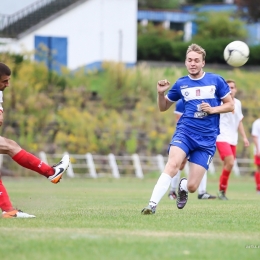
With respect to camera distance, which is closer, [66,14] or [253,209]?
[253,209]

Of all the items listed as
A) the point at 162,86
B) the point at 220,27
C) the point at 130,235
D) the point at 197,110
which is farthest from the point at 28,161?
the point at 220,27

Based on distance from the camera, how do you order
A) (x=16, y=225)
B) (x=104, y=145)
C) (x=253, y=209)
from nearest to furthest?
(x=16, y=225)
(x=253, y=209)
(x=104, y=145)

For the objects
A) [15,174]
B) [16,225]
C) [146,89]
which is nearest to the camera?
[16,225]

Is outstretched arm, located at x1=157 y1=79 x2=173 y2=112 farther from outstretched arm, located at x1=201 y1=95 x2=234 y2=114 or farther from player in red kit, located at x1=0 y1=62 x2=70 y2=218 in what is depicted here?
player in red kit, located at x1=0 y1=62 x2=70 y2=218

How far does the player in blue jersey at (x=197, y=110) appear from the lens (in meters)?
10.9

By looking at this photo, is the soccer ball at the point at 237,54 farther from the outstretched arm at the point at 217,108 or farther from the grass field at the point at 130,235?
the grass field at the point at 130,235

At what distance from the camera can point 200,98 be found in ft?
36.2

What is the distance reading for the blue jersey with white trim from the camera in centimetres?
1097

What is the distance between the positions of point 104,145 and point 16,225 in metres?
22.5

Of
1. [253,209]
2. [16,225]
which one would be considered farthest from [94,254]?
[253,209]

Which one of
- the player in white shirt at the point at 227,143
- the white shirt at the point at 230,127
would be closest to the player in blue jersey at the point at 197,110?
the player in white shirt at the point at 227,143

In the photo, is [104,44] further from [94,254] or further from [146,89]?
[94,254]

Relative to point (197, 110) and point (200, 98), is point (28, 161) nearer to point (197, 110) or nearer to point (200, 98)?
point (197, 110)

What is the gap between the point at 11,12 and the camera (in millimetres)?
41625
